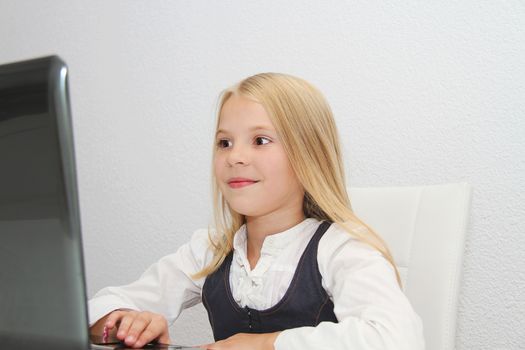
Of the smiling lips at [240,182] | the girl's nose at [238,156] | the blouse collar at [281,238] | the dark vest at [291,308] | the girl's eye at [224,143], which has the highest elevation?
the girl's eye at [224,143]

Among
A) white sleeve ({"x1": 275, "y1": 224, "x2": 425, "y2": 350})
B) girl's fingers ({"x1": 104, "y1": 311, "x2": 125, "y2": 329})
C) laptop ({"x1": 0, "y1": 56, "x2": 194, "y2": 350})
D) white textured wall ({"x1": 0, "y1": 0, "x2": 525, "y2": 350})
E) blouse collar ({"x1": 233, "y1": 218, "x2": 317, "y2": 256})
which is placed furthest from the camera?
white textured wall ({"x1": 0, "y1": 0, "x2": 525, "y2": 350})

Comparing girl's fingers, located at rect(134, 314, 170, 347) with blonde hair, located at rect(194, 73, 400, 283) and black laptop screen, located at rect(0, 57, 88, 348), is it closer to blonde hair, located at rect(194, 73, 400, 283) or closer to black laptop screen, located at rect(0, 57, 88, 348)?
blonde hair, located at rect(194, 73, 400, 283)

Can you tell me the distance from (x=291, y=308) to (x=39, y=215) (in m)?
0.52

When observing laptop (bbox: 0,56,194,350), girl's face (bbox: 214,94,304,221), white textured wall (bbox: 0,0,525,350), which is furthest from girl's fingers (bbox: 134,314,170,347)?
white textured wall (bbox: 0,0,525,350)

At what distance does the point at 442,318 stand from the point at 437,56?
64cm

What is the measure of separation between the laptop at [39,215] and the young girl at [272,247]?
0.35 m

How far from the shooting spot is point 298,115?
85 cm

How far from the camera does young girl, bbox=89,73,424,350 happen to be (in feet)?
2.46

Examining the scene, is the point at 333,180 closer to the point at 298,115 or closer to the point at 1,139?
the point at 298,115

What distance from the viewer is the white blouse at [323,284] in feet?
2.03

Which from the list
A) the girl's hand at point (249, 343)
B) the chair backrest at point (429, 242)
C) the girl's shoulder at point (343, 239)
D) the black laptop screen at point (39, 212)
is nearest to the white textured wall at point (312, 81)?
the chair backrest at point (429, 242)

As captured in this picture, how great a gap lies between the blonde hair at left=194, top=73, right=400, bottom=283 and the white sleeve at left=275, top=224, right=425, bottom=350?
0.21 feet

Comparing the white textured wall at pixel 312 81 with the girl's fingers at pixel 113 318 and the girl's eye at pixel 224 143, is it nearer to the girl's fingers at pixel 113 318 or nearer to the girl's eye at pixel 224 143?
the girl's eye at pixel 224 143

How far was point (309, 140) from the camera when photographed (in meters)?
0.86
